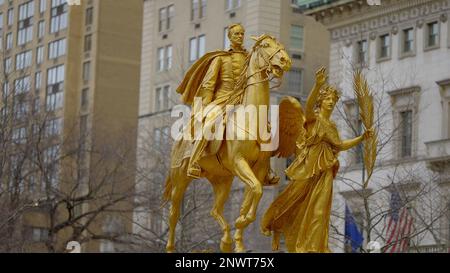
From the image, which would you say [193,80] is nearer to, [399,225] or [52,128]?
[399,225]

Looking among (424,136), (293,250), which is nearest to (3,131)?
(424,136)

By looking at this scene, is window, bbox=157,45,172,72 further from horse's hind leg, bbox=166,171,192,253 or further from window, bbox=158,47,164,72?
horse's hind leg, bbox=166,171,192,253

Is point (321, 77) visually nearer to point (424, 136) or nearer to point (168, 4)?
point (424, 136)

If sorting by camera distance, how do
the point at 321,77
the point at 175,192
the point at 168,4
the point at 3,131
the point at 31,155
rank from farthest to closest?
the point at 168,4 < the point at 31,155 < the point at 3,131 < the point at 175,192 < the point at 321,77

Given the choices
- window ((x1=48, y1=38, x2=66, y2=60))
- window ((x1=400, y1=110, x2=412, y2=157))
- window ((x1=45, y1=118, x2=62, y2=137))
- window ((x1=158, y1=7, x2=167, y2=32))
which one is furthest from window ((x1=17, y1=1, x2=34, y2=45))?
window ((x1=400, y1=110, x2=412, y2=157))

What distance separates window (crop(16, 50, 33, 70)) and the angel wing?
5168 centimetres

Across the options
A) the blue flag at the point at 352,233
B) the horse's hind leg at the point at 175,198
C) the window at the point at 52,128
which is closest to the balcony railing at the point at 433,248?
the blue flag at the point at 352,233

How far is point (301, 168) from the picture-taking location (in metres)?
21.4

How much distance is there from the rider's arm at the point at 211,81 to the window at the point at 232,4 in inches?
1785

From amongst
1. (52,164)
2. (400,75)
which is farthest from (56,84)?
(400,75)

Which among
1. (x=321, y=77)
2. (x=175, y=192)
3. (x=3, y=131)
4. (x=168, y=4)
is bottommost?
(x=175, y=192)

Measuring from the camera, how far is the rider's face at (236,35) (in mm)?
21878
